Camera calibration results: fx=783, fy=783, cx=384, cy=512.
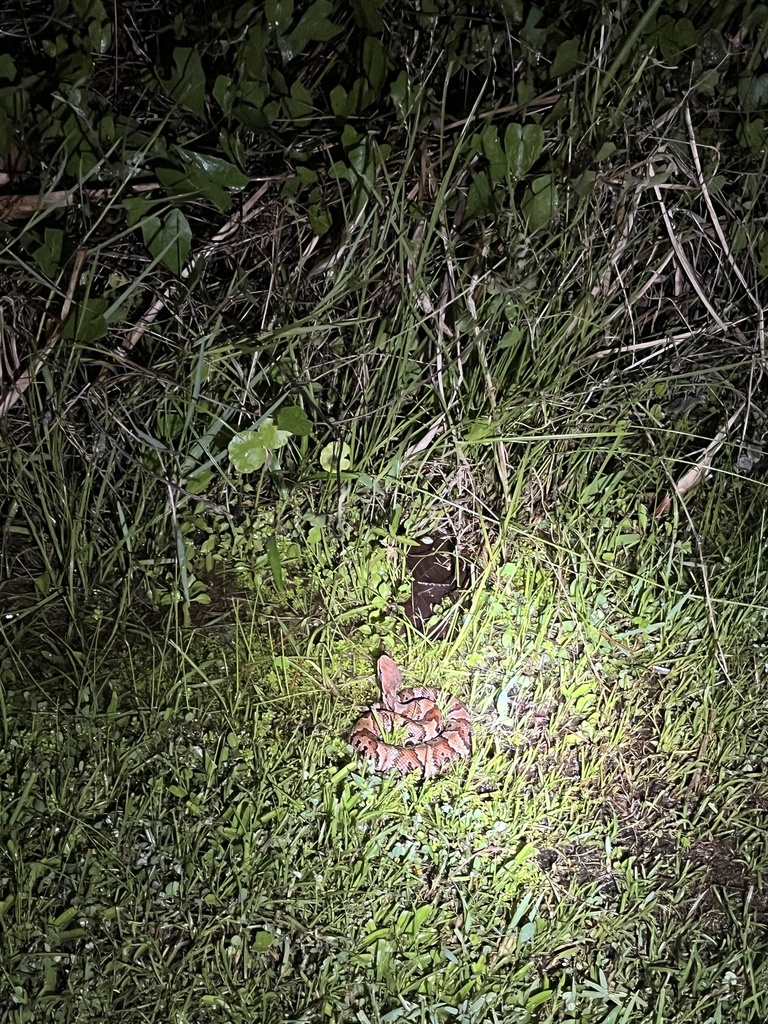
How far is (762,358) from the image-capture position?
1.79m

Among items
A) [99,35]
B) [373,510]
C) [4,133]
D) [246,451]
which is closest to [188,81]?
[99,35]

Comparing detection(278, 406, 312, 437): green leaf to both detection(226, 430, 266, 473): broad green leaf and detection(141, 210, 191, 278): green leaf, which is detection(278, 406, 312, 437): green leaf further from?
detection(141, 210, 191, 278): green leaf

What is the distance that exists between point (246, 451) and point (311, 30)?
759 mm

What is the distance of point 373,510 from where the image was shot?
1.70m

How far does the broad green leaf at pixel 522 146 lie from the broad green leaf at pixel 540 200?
4cm

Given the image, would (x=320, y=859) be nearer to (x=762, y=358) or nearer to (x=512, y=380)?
(x=512, y=380)

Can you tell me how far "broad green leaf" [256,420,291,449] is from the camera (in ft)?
5.02

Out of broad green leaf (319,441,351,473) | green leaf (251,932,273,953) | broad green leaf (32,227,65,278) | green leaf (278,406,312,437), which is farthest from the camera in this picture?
broad green leaf (319,441,351,473)

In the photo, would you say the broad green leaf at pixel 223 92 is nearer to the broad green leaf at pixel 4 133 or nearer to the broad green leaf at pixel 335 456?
the broad green leaf at pixel 4 133

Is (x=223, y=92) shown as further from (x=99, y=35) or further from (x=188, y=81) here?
(x=99, y=35)

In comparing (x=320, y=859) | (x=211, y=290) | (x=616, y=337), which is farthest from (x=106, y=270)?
(x=320, y=859)

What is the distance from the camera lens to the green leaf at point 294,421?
1.51 meters

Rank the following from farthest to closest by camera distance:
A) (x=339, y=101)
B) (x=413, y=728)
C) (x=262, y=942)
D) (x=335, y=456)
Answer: (x=335, y=456) → (x=413, y=728) → (x=339, y=101) → (x=262, y=942)

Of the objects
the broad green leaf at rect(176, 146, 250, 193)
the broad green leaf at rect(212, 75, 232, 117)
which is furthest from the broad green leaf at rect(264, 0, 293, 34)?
the broad green leaf at rect(176, 146, 250, 193)
